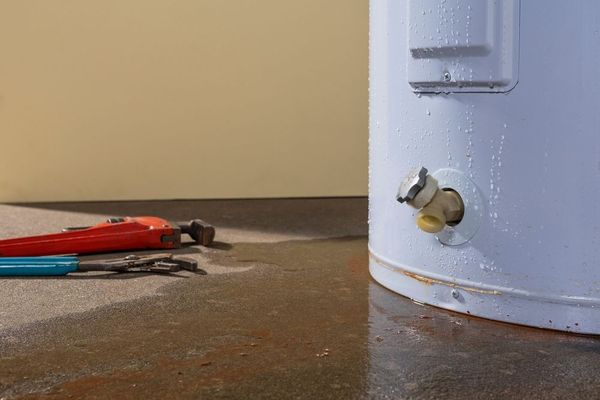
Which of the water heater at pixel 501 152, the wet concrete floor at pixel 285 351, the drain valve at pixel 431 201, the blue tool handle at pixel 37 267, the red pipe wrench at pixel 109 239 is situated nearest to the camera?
the wet concrete floor at pixel 285 351

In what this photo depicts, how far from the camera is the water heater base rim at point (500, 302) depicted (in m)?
1.79

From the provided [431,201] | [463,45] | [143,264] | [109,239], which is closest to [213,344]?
[431,201]

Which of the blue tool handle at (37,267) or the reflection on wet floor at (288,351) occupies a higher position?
the blue tool handle at (37,267)

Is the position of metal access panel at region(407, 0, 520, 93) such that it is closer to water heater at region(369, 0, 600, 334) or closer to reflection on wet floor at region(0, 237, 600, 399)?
water heater at region(369, 0, 600, 334)

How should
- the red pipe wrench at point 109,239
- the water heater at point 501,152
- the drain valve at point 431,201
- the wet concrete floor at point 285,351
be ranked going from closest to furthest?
the wet concrete floor at point 285,351 < the water heater at point 501,152 < the drain valve at point 431,201 < the red pipe wrench at point 109,239

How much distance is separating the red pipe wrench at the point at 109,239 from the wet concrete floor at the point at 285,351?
0.45 m

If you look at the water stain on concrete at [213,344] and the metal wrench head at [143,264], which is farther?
the metal wrench head at [143,264]

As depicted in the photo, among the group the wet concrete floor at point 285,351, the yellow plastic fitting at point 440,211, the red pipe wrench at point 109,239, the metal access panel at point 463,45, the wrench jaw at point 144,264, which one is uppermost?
the metal access panel at point 463,45

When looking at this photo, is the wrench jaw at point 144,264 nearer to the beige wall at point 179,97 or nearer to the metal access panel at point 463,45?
the metal access panel at point 463,45

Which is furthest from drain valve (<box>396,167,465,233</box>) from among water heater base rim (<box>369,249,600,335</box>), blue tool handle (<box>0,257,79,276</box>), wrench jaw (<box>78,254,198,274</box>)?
blue tool handle (<box>0,257,79,276</box>)

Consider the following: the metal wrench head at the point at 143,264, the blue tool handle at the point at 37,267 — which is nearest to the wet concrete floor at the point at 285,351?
the metal wrench head at the point at 143,264

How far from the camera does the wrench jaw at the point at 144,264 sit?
2.31m

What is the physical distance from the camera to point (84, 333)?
181cm

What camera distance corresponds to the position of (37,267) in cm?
229
